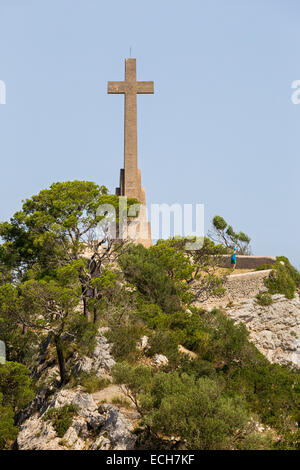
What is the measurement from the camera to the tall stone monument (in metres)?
30.4

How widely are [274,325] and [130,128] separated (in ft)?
42.5

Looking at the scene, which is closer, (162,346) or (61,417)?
(61,417)

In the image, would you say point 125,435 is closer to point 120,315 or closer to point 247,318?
point 120,315

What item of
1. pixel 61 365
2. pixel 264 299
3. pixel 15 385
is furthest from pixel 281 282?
pixel 15 385

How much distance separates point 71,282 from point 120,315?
8.21 ft

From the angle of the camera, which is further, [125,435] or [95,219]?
[95,219]

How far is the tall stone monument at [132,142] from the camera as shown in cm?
3038

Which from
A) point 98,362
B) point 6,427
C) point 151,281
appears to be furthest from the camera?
point 151,281

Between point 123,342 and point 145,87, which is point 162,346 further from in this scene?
point 145,87

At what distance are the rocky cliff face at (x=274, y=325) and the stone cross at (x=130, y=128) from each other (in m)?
8.02

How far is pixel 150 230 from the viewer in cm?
3111

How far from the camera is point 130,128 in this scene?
30484 millimetres

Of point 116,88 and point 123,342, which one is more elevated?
point 116,88
